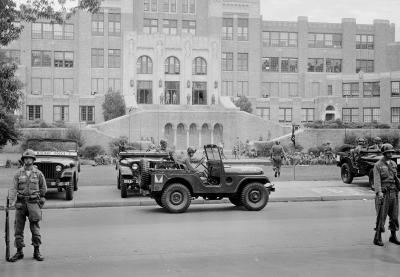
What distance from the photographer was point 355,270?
8.27 meters

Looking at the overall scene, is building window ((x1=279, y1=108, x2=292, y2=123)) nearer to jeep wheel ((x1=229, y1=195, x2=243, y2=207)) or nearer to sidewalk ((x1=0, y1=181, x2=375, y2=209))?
sidewalk ((x1=0, y1=181, x2=375, y2=209))

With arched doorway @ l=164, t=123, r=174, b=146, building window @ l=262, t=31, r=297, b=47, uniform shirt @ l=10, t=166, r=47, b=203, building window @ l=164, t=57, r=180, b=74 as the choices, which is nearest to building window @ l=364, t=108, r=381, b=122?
building window @ l=262, t=31, r=297, b=47

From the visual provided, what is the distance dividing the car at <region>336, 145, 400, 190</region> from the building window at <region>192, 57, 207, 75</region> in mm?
47949

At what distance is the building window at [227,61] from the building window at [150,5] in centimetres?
1002

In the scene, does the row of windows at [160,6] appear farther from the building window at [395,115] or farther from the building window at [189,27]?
the building window at [395,115]

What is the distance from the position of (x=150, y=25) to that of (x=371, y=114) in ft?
93.7

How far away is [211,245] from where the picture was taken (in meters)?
10.1

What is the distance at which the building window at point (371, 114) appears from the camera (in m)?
69.4

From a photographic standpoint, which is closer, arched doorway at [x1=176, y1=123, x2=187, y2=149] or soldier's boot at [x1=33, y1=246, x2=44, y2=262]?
soldier's boot at [x1=33, y1=246, x2=44, y2=262]

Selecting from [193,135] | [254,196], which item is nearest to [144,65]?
[193,135]

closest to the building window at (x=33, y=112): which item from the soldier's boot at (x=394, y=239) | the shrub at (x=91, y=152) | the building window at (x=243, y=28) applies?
the building window at (x=243, y=28)

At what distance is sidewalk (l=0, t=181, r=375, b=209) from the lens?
645 inches

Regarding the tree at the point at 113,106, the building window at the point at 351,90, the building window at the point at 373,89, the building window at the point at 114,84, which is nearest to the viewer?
the tree at the point at 113,106

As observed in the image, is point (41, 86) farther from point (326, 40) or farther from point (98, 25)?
point (326, 40)
